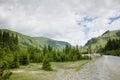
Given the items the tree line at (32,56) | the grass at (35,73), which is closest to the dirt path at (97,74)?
the grass at (35,73)

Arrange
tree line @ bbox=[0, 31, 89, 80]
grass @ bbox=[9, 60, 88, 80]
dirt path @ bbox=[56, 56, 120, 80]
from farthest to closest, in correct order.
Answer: tree line @ bbox=[0, 31, 89, 80] → grass @ bbox=[9, 60, 88, 80] → dirt path @ bbox=[56, 56, 120, 80]

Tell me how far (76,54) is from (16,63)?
66.1 m

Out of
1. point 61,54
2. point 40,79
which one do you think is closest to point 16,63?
point 40,79

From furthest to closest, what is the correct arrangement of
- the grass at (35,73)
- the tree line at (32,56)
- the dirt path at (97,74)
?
the tree line at (32,56), the grass at (35,73), the dirt path at (97,74)

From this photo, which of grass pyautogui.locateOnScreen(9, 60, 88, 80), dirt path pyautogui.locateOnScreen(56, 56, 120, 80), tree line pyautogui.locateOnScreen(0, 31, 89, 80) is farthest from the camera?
tree line pyautogui.locateOnScreen(0, 31, 89, 80)

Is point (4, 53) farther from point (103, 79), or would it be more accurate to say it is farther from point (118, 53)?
point (118, 53)

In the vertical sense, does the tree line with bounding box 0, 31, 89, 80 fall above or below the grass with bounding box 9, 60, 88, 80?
above

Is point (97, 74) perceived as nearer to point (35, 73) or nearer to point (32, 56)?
point (35, 73)

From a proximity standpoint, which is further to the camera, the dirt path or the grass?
the grass

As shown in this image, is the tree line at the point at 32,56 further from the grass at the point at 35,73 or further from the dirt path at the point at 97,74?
the dirt path at the point at 97,74

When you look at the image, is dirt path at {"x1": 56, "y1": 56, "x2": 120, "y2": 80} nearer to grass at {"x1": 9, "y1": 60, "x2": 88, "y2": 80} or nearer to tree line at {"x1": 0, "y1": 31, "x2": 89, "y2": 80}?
grass at {"x1": 9, "y1": 60, "x2": 88, "y2": 80}

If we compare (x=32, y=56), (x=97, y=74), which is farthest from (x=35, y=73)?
(x=32, y=56)

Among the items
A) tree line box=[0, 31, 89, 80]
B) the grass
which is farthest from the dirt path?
tree line box=[0, 31, 89, 80]

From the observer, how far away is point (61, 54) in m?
117
